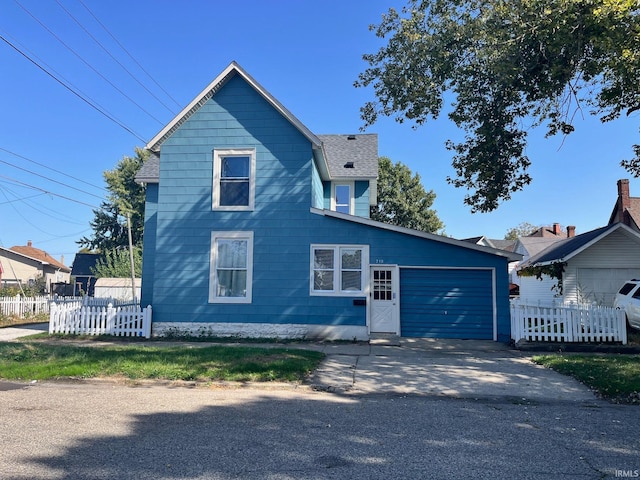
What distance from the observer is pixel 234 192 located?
14.7 metres

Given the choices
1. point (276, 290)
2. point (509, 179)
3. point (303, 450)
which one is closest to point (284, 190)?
point (276, 290)

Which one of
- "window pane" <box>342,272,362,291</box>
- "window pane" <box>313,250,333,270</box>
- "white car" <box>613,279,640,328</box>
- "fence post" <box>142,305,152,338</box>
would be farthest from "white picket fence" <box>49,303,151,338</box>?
"white car" <box>613,279,640,328</box>

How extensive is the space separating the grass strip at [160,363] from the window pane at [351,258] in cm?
394

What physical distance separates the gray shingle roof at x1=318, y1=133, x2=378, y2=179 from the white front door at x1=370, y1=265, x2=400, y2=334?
575 centimetres

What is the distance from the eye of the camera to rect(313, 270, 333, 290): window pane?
46.3ft

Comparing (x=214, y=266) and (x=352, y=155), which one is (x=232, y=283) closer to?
(x=214, y=266)

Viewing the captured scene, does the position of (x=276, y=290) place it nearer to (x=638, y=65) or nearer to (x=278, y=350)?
(x=278, y=350)

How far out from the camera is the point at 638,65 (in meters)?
8.90

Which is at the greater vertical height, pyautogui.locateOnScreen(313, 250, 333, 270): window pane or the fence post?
pyautogui.locateOnScreen(313, 250, 333, 270): window pane

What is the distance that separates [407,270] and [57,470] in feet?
37.1

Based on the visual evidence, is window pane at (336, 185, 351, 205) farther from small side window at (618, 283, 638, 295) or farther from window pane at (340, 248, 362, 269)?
small side window at (618, 283, 638, 295)

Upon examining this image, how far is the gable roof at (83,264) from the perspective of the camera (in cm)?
4653

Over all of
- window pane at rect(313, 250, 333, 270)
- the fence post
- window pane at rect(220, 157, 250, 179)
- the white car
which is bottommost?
the fence post

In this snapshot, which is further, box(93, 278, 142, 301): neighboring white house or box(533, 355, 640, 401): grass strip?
box(93, 278, 142, 301): neighboring white house
